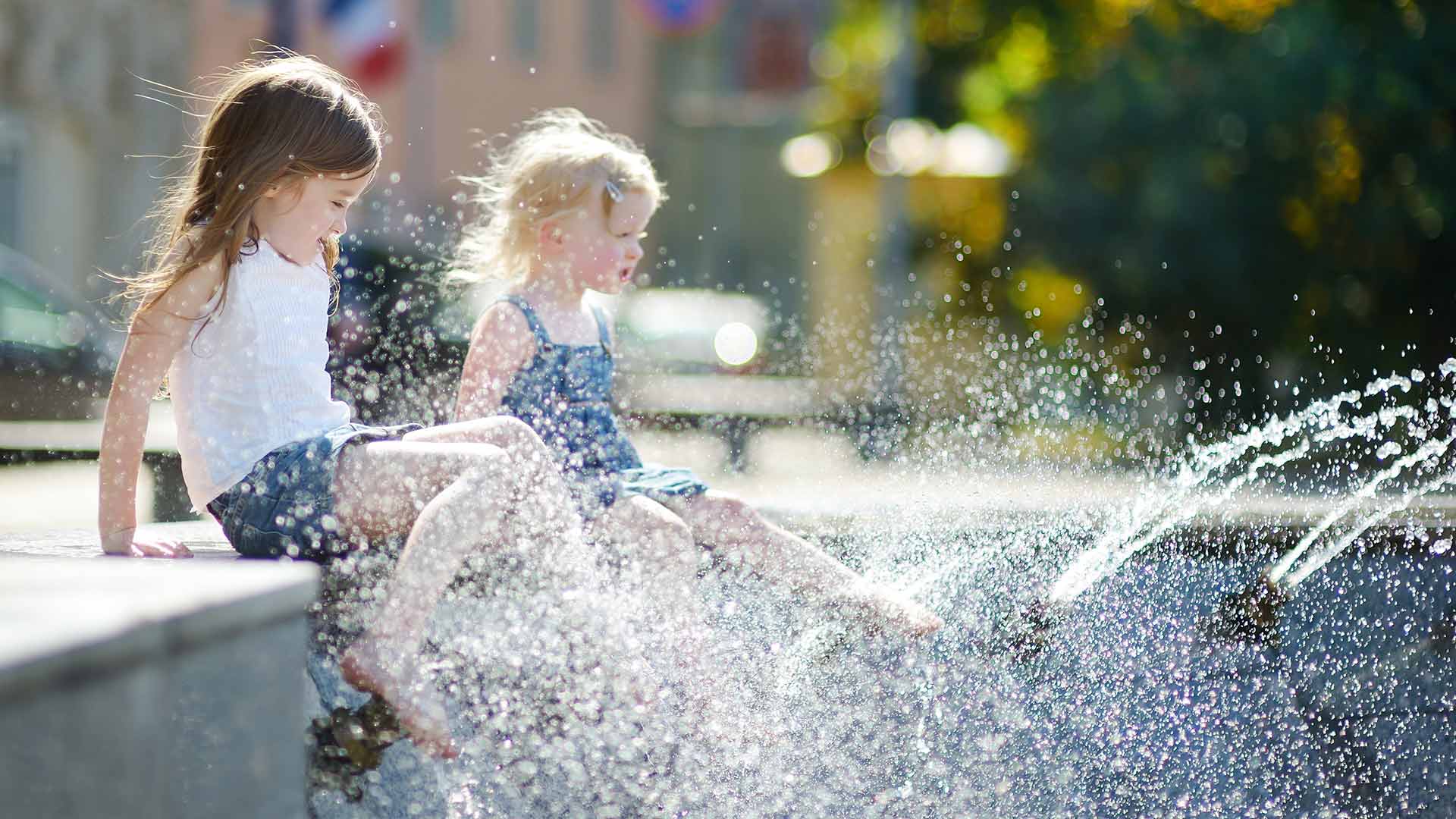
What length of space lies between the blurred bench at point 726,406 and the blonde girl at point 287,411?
19.6 feet

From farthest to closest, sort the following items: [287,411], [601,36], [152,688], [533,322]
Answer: [601,36], [533,322], [287,411], [152,688]

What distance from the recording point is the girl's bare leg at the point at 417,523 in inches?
109

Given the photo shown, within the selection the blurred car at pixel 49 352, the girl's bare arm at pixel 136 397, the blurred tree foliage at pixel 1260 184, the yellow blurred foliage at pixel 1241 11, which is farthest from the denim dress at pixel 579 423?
the yellow blurred foliage at pixel 1241 11

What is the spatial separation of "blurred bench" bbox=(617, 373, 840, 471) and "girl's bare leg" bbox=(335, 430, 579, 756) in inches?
243

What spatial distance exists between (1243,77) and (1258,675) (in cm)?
1256

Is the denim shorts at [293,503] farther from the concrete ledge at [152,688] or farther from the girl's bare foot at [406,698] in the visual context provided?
the concrete ledge at [152,688]

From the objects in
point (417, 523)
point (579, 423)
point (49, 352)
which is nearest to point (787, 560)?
point (579, 423)

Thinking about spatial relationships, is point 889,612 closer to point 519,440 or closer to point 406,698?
point 519,440

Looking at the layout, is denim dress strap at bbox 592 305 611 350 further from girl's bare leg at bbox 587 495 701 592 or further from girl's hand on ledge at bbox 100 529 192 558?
girl's hand on ledge at bbox 100 529 192 558

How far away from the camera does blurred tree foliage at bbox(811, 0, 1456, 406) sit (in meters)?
14.5

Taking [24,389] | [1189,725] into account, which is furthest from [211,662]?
[24,389]

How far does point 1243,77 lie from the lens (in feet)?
50.4

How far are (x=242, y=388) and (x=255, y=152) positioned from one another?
1.51ft

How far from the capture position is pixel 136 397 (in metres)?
3.01
